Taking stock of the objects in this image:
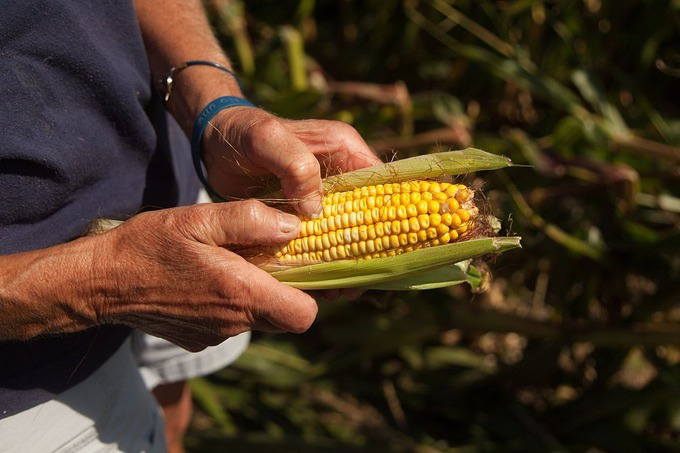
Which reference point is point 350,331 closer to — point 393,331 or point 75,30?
point 393,331

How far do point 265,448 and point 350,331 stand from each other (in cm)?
66

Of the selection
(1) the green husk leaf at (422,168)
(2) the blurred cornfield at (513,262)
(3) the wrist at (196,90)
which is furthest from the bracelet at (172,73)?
(2) the blurred cornfield at (513,262)

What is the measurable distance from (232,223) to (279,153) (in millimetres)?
167

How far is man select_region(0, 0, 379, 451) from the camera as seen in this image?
3.85 feet

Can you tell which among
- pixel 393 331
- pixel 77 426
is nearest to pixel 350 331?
pixel 393 331


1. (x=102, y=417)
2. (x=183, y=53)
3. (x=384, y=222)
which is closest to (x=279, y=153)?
(x=384, y=222)

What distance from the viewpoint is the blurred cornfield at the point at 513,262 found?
2.46m

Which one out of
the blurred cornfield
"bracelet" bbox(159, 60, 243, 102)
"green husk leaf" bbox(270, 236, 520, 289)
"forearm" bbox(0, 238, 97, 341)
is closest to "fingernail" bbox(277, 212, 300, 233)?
"green husk leaf" bbox(270, 236, 520, 289)

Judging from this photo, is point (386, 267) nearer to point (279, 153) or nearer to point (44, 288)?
point (279, 153)

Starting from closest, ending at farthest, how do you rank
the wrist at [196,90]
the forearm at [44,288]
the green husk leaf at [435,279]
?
the forearm at [44,288] < the green husk leaf at [435,279] < the wrist at [196,90]

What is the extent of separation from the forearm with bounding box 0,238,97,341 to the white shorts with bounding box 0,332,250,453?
0.25 m

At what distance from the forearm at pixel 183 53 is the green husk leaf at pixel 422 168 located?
1.12 ft

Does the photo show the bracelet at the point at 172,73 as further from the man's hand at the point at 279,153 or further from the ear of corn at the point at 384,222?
the ear of corn at the point at 384,222

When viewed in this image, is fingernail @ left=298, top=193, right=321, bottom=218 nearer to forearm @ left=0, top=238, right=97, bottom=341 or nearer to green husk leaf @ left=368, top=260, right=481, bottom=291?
green husk leaf @ left=368, top=260, right=481, bottom=291
